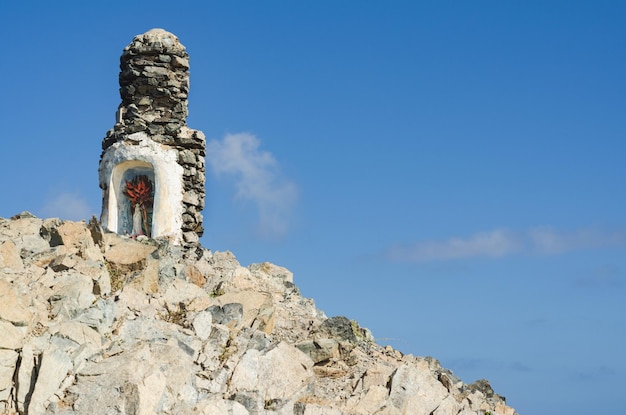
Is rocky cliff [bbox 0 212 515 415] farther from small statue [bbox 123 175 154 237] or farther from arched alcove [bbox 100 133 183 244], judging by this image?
small statue [bbox 123 175 154 237]

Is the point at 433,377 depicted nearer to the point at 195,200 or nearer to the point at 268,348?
the point at 268,348

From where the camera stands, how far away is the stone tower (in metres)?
25.9

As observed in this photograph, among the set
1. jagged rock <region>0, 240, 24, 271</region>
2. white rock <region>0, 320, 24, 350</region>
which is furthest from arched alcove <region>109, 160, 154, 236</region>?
white rock <region>0, 320, 24, 350</region>

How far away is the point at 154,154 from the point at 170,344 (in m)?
9.10

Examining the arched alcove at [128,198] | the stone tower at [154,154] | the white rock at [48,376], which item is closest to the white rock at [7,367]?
the white rock at [48,376]

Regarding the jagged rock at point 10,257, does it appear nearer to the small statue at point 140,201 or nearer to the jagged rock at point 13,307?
the jagged rock at point 13,307

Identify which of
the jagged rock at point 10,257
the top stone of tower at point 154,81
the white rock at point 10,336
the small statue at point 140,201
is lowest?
the white rock at point 10,336

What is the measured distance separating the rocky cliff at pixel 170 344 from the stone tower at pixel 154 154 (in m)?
2.33

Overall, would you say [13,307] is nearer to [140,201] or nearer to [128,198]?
[140,201]

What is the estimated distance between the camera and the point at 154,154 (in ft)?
84.9

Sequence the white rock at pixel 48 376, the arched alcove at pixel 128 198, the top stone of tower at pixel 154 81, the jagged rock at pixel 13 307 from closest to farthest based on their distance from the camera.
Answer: the white rock at pixel 48 376 → the jagged rock at pixel 13 307 → the arched alcove at pixel 128 198 → the top stone of tower at pixel 154 81

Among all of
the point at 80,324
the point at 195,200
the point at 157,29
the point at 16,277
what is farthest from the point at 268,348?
the point at 157,29

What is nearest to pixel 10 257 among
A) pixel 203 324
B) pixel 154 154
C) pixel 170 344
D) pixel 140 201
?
pixel 203 324

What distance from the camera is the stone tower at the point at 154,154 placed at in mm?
25922
